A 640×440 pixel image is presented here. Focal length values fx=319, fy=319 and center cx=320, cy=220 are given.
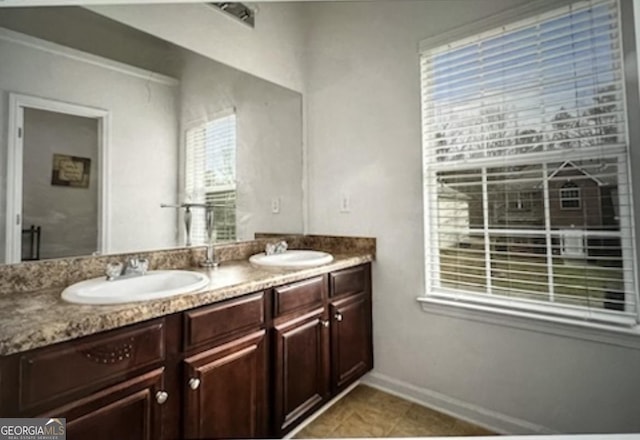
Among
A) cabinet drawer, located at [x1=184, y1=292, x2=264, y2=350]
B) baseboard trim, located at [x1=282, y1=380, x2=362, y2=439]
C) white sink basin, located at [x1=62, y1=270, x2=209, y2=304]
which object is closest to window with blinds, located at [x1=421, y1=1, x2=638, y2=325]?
baseboard trim, located at [x1=282, y1=380, x2=362, y2=439]

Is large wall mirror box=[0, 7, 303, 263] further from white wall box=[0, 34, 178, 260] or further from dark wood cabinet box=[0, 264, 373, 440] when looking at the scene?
dark wood cabinet box=[0, 264, 373, 440]

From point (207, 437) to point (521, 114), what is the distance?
1910 mm

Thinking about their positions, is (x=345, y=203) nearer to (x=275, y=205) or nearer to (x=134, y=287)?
(x=275, y=205)

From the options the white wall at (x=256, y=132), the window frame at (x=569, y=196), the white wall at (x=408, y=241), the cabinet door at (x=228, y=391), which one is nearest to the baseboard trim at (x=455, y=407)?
the white wall at (x=408, y=241)

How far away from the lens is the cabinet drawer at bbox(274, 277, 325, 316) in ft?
4.59

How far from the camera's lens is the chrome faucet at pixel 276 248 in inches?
76.2

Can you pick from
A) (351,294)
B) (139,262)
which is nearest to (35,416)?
(139,262)

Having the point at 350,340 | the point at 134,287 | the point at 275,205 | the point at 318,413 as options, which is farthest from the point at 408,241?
the point at 134,287

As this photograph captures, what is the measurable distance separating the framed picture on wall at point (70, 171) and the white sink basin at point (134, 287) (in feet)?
1.33

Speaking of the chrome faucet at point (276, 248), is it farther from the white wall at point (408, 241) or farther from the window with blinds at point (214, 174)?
the white wall at point (408, 241)

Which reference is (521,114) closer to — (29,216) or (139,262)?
(139,262)

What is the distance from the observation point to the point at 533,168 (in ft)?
4.93

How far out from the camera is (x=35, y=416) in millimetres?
789

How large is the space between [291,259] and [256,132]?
86 centimetres
